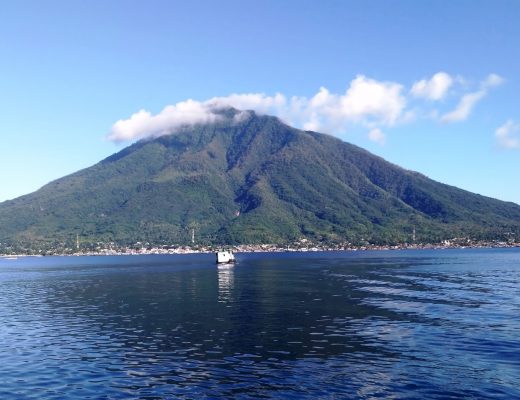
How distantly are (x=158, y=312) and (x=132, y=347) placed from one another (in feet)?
85.6

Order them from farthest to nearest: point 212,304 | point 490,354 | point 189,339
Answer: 1. point 212,304
2. point 189,339
3. point 490,354

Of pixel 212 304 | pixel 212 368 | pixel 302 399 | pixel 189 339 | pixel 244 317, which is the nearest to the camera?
pixel 302 399

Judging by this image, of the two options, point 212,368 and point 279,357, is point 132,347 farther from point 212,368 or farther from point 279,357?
point 279,357

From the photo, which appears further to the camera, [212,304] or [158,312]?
[212,304]

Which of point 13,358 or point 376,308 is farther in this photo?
point 376,308

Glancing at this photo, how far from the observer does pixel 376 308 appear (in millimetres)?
77875

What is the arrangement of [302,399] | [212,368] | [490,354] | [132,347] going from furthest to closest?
[132,347] < [490,354] < [212,368] < [302,399]

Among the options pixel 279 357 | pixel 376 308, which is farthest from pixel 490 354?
pixel 376 308

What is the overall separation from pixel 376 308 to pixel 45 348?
49.7 m

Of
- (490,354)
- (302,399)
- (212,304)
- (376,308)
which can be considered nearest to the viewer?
(302,399)

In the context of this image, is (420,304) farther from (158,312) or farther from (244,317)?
(158,312)

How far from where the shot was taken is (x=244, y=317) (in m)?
70.8

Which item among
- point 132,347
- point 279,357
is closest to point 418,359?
point 279,357

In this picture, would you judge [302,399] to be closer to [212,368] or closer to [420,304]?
[212,368]
